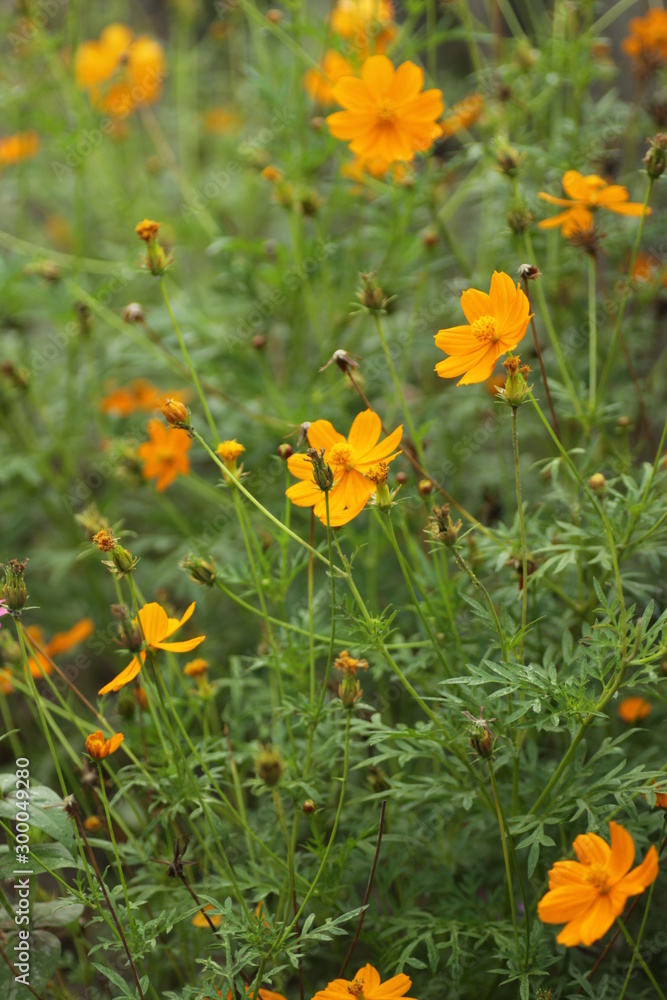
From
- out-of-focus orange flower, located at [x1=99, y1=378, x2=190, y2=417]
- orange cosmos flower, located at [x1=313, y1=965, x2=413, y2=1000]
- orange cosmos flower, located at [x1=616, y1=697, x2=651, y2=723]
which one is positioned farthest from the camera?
out-of-focus orange flower, located at [x1=99, y1=378, x2=190, y2=417]

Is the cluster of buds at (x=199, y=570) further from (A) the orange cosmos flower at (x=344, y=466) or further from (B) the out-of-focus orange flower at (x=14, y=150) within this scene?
(B) the out-of-focus orange flower at (x=14, y=150)

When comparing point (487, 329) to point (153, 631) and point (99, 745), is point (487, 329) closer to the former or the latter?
point (153, 631)

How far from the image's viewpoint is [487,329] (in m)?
0.89

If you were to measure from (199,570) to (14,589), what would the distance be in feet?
0.64

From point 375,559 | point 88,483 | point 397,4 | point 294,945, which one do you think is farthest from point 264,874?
point 397,4

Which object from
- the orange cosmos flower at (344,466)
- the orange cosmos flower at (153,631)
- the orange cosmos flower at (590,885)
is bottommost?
the orange cosmos flower at (590,885)

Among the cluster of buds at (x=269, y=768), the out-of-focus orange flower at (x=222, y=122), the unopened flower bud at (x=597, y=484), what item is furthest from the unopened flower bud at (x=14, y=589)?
the out-of-focus orange flower at (x=222, y=122)

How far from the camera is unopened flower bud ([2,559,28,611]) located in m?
0.85

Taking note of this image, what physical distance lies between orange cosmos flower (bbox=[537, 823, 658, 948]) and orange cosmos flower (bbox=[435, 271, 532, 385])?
17.6 inches

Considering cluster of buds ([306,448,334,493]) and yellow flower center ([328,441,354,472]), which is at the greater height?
cluster of buds ([306,448,334,493])

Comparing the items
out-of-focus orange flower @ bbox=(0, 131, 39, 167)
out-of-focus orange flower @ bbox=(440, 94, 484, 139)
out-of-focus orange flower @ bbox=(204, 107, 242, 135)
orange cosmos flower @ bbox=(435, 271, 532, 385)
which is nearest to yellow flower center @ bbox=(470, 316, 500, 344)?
orange cosmos flower @ bbox=(435, 271, 532, 385)

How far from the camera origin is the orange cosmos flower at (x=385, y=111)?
1226 millimetres

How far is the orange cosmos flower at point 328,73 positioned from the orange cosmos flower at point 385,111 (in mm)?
316

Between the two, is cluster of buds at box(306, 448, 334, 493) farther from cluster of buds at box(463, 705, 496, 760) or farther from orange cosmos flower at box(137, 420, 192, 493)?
orange cosmos flower at box(137, 420, 192, 493)
